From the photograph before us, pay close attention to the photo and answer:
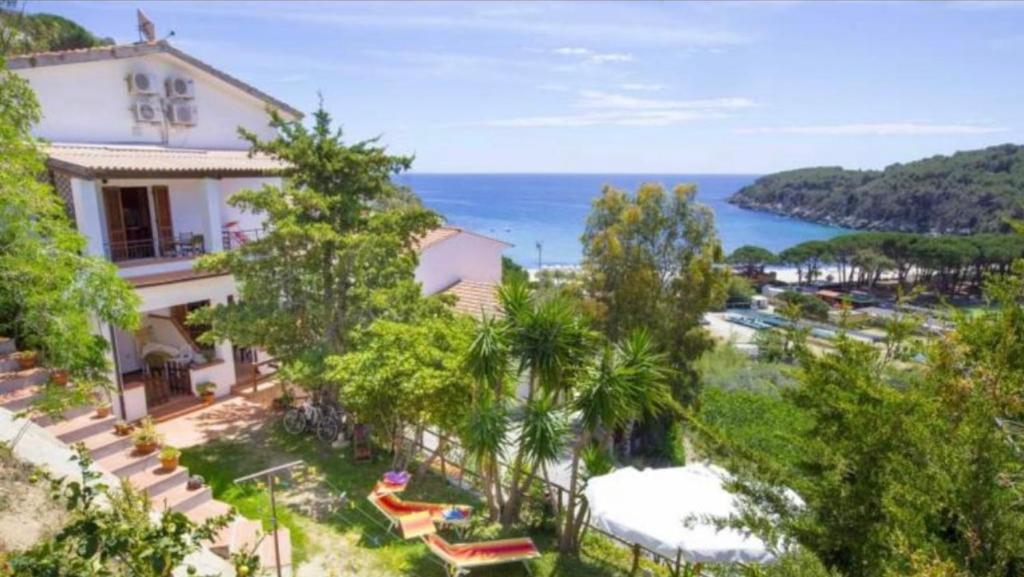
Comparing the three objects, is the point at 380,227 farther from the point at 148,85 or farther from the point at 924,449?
the point at 924,449

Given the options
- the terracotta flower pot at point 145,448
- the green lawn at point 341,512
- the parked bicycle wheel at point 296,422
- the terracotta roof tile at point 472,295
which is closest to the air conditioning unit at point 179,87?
the terracotta roof tile at point 472,295

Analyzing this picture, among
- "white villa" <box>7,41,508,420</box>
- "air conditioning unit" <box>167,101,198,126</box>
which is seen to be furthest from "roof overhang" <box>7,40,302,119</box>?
"air conditioning unit" <box>167,101,198,126</box>

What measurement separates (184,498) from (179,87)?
46.9 ft

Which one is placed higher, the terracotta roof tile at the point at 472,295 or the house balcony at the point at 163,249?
the house balcony at the point at 163,249

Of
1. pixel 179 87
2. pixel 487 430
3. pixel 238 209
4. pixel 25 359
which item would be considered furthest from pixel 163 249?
pixel 487 430

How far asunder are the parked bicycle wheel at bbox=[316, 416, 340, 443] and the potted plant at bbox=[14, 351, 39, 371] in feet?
19.4

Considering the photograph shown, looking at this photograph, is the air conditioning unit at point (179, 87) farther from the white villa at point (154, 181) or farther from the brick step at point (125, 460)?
the brick step at point (125, 460)

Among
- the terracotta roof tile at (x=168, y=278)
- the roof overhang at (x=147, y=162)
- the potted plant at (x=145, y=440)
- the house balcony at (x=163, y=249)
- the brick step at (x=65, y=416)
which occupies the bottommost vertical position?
the potted plant at (x=145, y=440)

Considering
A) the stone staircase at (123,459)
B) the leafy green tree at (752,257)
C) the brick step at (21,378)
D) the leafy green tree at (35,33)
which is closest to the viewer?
the stone staircase at (123,459)

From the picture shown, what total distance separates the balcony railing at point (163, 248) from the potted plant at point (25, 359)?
17.9ft

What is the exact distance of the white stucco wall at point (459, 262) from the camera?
2441cm

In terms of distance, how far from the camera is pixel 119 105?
1809 centimetres

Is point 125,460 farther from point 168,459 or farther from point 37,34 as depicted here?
point 37,34

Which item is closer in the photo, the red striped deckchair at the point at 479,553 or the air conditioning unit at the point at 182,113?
the red striped deckchair at the point at 479,553
